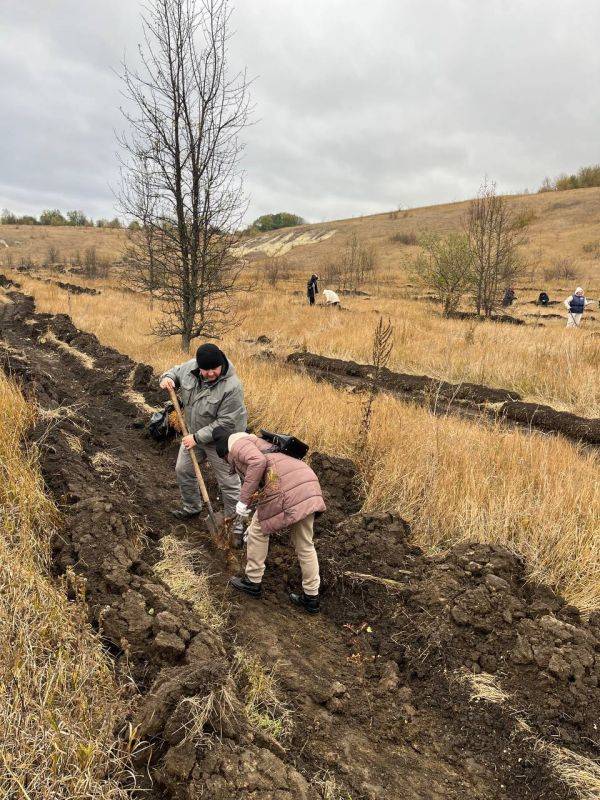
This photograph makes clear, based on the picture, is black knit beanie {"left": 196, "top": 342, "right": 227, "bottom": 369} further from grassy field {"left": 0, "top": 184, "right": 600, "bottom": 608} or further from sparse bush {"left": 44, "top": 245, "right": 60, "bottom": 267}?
sparse bush {"left": 44, "top": 245, "right": 60, "bottom": 267}

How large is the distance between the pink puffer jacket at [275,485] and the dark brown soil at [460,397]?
257 cm

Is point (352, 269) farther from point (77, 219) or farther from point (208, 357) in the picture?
point (77, 219)

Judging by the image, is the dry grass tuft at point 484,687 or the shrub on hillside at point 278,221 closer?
the dry grass tuft at point 484,687

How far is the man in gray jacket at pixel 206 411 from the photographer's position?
4.13 metres

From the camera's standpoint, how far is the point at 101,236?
7044cm

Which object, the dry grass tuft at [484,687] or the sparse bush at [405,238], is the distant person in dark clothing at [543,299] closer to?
the dry grass tuft at [484,687]

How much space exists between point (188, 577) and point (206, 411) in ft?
4.75

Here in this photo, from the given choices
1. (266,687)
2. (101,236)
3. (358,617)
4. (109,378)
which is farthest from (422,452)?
(101,236)

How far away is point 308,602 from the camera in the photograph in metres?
3.50

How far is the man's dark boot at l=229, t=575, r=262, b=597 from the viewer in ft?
11.6

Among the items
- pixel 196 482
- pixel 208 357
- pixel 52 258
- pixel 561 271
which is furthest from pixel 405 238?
pixel 208 357

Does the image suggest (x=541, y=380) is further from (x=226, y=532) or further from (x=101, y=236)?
(x=101, y=236)

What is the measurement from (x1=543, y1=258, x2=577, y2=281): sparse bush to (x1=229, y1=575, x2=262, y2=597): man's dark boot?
4116cm

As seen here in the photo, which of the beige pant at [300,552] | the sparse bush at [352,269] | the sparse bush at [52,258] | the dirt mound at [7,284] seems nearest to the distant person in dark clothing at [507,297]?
the sparse bush at [352,269]
